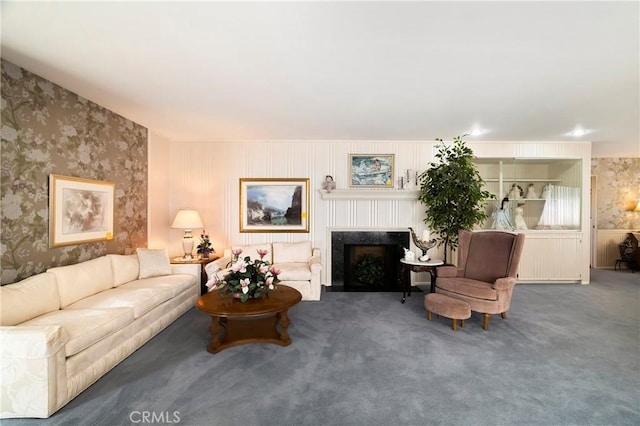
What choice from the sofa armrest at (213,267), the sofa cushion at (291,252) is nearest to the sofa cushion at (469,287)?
the sofa cushion at (291,252)

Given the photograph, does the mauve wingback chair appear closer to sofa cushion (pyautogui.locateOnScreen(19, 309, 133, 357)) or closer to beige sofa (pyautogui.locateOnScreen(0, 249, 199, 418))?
beige sofa (pyautogui.locateOnScreen(0, 249, 199, 418))

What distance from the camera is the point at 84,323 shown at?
2180mm

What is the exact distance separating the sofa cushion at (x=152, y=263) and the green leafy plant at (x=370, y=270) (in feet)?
9.99

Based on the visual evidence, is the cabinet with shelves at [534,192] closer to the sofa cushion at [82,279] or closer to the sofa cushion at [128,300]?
the sofa cushion at [128,300]

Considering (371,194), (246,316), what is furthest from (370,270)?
(246,316)

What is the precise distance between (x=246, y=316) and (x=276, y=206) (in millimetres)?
2638

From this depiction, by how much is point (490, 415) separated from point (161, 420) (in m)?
2.16

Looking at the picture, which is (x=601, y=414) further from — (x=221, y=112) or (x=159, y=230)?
(x=159, y=230)

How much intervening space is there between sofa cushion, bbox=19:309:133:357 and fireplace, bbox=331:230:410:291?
10.4 ft

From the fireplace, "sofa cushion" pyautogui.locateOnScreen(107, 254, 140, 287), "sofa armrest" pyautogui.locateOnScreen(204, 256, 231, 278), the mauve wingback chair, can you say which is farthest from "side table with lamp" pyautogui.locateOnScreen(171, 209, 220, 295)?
the mauve wingback chair

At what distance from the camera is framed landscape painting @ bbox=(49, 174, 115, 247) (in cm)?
277

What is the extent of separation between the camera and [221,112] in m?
3.48

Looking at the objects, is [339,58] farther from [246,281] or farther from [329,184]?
[329,184]

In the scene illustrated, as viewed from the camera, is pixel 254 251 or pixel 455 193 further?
pixel 254 251
